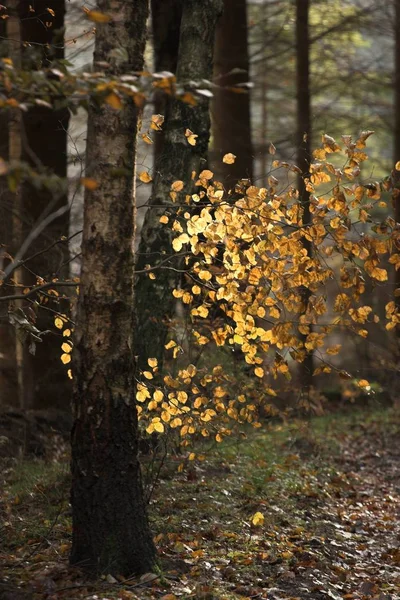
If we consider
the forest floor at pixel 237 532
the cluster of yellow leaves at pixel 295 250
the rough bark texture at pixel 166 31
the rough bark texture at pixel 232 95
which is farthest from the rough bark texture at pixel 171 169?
the rough bark texture at pixel 232 95

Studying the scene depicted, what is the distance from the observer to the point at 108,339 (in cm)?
452

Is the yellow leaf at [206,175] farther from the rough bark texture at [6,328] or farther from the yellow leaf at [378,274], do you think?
the rough bark texture at [6,328]

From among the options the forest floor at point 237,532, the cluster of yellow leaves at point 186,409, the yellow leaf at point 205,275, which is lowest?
the forest floor at point 237,532

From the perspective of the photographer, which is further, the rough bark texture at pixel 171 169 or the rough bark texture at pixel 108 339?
the rough bark texture at pixel 171 169

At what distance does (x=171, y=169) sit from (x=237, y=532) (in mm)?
3626

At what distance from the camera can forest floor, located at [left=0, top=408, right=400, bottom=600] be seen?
4715mm

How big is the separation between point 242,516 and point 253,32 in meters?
13.9

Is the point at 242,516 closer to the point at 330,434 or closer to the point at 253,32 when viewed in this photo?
the point at 330,434

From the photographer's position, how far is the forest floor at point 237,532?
4.71m

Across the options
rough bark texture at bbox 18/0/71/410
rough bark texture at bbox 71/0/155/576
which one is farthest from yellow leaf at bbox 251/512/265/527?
rough bark texture at bbox 18/0/71/410

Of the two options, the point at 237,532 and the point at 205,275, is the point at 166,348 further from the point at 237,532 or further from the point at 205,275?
the point at 237,532

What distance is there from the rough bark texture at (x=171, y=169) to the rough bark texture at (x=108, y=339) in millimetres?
3038

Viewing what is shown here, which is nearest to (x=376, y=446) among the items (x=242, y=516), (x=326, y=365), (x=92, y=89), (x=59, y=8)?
(x=242, y=516)

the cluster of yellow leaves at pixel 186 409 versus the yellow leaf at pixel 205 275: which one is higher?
the yellow leaf at pixel 205 275
